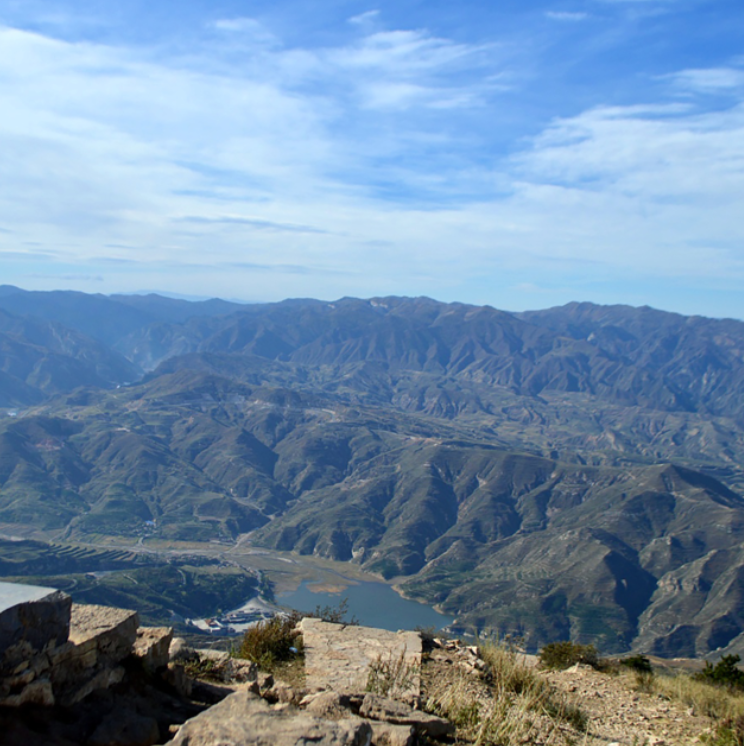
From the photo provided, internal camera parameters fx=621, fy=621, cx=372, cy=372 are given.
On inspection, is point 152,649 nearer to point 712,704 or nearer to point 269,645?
point 269,645

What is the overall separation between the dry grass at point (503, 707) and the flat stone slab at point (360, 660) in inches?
18.3

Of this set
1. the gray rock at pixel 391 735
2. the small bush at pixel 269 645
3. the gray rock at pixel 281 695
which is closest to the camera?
the gray rock at pixel 391 735

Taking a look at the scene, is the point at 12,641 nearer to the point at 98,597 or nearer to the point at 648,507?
the point at 98,597

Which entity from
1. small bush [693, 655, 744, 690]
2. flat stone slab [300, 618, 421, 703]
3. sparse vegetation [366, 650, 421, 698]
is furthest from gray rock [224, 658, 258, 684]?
small bush [693, 655, 744, 690]

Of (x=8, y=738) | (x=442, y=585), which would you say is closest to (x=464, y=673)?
(x=8, y=738)

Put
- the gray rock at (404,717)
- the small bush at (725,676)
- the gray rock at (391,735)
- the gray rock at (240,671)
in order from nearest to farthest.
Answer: the gray rock at (391,735) < the gray rock at (404,717) < the gray rock at (240,671) < the small bush at (725,676)

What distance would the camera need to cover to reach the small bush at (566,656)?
48.9ft

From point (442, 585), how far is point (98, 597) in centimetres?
8394

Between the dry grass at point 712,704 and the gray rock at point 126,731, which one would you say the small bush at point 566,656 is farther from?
the gray rock at point 126,731

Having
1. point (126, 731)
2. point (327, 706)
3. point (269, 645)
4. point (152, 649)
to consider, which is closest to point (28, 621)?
point (126, 731)

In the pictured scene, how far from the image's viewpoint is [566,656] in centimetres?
1555

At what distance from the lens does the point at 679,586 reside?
14988 centimetres

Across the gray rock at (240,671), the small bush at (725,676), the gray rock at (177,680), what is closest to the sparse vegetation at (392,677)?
the gray rock at (240,671)

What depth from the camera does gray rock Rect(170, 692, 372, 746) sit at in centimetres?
578
